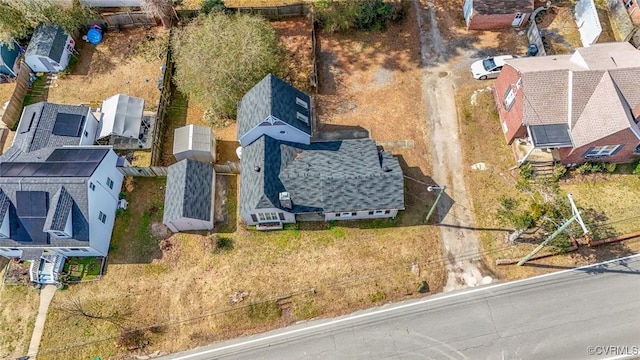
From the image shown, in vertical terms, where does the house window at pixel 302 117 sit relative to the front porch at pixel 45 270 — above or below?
above

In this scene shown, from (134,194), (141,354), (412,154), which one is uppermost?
(412,154)

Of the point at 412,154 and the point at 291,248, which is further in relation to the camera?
the point at 412,154

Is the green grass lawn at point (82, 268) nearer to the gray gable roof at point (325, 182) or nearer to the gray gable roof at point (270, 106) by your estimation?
the gray gable roof at point (325, 182)

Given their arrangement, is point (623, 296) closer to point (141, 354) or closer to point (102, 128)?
point (141, 354)

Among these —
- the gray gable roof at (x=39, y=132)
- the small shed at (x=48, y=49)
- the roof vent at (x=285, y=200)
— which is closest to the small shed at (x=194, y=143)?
the gray gable roof at (x=39, y=132)

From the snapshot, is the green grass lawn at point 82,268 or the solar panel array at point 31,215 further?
the green grass lawn at point 82,268

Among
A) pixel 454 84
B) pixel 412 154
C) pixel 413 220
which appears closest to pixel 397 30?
pixel 454 84

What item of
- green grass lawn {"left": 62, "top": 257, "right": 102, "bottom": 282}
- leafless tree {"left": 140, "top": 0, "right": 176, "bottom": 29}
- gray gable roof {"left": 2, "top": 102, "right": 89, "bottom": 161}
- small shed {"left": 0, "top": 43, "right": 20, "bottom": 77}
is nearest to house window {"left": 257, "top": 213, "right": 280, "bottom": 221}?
green grass lawn {"left": 62, "top": 257, "right": 102, "bottom": 282}
